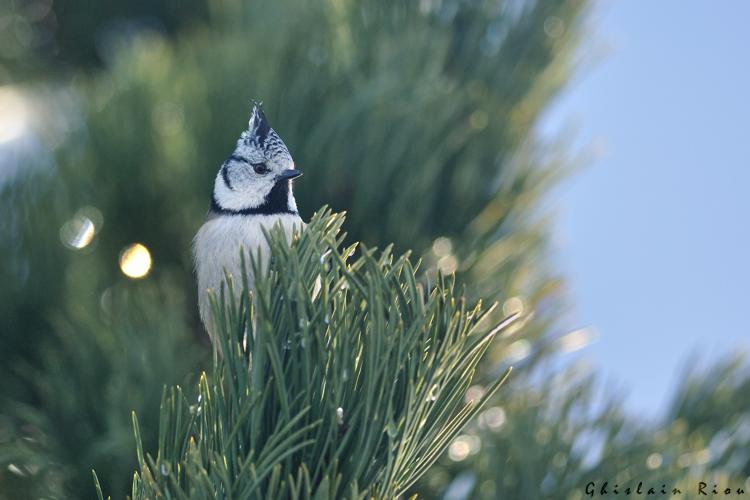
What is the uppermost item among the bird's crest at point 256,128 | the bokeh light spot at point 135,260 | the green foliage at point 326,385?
the bird's crest at point 256,128

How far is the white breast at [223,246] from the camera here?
4.03ft

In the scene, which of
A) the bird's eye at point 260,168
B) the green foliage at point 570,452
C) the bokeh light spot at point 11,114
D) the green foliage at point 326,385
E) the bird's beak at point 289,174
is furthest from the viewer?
the bokeh light spot at point 11,114

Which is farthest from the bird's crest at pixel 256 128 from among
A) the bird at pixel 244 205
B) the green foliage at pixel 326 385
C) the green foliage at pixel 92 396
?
the green foliage at pixel 326 385

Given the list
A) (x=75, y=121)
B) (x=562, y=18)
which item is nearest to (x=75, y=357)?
(x=75, y=121)

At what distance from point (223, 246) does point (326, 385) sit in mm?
628

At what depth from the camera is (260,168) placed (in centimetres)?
130

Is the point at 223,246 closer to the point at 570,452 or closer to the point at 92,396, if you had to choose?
the point at 92,396

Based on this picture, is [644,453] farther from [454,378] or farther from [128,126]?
[128,126]

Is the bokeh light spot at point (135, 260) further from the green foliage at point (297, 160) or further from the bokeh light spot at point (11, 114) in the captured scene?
the bokeh light spot at point (11, 114)

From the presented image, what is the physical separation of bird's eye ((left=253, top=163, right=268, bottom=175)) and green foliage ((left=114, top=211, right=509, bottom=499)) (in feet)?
1.90

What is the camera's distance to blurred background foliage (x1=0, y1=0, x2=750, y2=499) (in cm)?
107

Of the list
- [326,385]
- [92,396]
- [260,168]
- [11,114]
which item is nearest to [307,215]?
[260,168]

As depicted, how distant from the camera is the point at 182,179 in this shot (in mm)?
1196

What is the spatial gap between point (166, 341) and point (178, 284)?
215 mm
